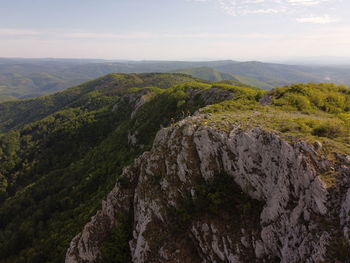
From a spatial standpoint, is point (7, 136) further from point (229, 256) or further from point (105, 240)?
point (229, 256)

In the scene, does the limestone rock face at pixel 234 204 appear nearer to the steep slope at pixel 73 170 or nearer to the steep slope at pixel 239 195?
the steep slope at pixel 239 195

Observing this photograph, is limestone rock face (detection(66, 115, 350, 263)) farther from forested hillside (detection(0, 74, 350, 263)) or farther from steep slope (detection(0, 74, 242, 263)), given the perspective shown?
steep slope (detection(0, 74, 242, 263))

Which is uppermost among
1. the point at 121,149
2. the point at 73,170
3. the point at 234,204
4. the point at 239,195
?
the point at 239,195

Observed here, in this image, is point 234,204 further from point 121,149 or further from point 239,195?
point 121,149

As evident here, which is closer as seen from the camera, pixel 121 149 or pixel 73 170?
pixel 121 149

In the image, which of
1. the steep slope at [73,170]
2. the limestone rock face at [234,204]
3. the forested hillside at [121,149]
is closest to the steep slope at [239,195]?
the limestone rock face at [234,204]

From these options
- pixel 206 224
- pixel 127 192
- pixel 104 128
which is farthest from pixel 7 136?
pixel 206 224

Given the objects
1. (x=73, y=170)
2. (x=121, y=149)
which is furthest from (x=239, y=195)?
(x=73, y=170)
